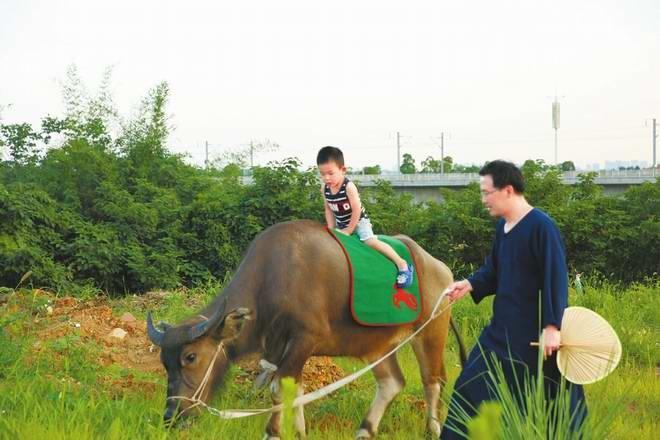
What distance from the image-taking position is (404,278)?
19.0ft

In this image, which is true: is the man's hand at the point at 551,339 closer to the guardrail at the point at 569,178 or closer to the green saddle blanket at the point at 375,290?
the green saddle blanket at the point at 375,290

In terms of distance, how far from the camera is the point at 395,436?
5574 millimetres

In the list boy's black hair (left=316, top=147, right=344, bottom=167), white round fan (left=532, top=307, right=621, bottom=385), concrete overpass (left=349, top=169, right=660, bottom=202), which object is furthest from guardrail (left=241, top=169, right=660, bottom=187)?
white round fan (left=532, top=307, right=621, bottom=385)

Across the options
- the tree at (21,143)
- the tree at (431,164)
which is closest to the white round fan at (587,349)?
the tree at (21,143)

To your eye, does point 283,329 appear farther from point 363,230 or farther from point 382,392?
point 363,230

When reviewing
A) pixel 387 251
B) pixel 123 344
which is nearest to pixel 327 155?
pixel 387 251

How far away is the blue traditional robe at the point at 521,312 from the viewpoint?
13.1ft

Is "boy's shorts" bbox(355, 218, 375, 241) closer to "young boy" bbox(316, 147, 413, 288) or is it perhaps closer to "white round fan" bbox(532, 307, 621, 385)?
"young boy" bbox(316, 147, 413, 288)

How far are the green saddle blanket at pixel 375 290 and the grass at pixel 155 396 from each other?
2.18ft

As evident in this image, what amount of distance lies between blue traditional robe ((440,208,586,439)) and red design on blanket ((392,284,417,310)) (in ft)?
4.52

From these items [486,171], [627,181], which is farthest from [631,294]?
[627,181]

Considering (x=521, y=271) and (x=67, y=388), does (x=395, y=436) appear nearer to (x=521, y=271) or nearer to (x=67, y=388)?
(x=521, y=271)

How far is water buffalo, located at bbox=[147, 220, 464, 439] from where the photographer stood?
4.91m

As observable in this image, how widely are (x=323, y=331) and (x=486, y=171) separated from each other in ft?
5.74
